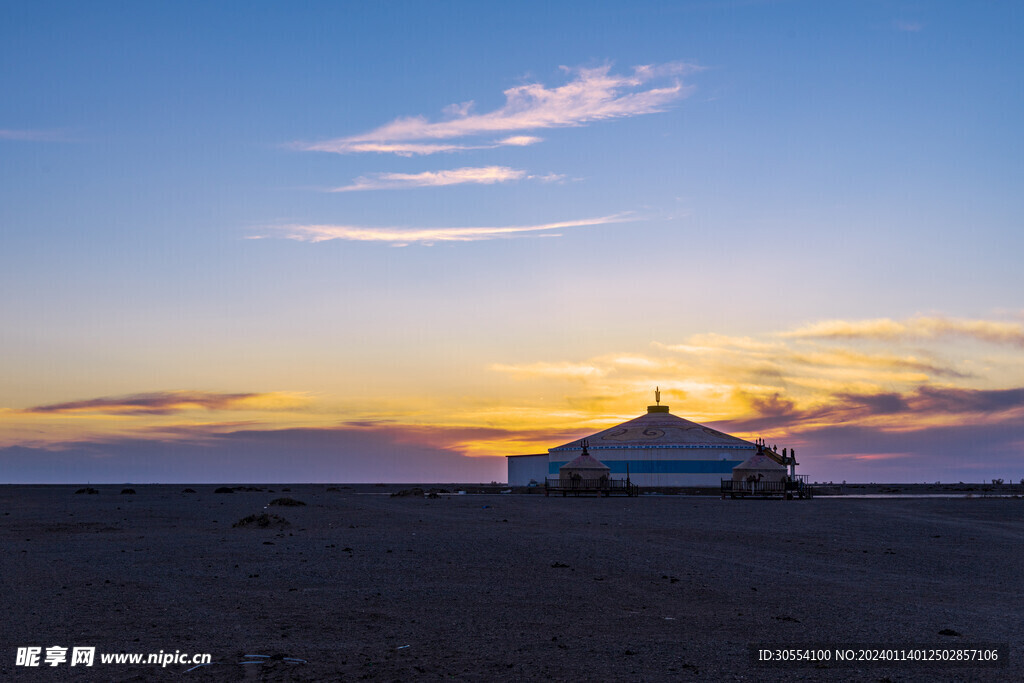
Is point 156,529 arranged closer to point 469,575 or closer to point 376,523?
point 376,523

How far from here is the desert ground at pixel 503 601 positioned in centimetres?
1187

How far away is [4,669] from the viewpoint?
11602 millimetres

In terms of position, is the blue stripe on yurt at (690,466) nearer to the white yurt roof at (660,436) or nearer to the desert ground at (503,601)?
the white yurt roof at (660,436)

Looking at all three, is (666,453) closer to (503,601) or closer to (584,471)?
(584,471)

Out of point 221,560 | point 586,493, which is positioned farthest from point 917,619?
point 586,493

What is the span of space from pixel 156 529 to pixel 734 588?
88.1 feet

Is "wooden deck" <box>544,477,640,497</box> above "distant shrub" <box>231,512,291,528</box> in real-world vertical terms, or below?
below

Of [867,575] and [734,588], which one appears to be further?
[867,575]

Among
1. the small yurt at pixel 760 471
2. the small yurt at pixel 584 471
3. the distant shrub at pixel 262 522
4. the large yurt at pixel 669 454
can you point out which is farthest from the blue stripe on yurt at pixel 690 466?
the distant shrub at pixel 262 522

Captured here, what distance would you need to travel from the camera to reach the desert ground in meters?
11.9

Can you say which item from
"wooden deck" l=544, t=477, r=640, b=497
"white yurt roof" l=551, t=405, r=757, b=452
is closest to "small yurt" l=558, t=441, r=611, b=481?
"wooden deck" l=544, t=477, r=640, b=497

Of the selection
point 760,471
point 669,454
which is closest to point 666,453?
point 669,454

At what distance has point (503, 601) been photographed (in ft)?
56.2

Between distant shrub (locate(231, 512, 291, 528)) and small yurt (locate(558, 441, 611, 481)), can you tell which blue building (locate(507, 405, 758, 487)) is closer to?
small yurt (locate(558, 441, 611, 481))
